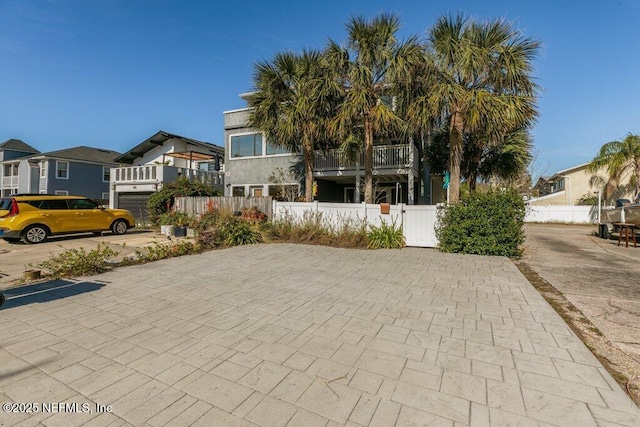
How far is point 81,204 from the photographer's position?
11898mm

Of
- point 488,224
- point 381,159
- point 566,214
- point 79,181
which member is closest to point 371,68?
point 381,159

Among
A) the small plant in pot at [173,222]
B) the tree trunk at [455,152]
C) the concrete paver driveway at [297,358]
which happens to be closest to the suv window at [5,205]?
the small plant in pot at [173,222]

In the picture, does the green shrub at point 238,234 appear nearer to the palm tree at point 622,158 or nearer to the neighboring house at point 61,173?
the palm tree at point 622,158

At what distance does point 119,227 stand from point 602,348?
15.6 meters

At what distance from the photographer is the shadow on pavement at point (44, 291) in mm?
4180

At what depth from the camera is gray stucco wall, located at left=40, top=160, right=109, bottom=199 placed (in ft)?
94.5

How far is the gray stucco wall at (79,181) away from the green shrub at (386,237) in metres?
33.5

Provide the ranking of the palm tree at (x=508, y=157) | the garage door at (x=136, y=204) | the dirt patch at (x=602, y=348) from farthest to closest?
the garage door at (x=136, y=204) → the palm tree at (x=508, y=157) → the dirt patch at (x=602, y=348)

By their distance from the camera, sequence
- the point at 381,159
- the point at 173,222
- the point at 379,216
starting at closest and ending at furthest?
the point at 379,216
the point at 173,222
the point at 381,159

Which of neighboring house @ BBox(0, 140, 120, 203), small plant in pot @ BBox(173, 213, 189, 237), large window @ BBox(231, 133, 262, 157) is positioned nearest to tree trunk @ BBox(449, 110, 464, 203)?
small plant in pot @ BBox(173, 213, 189, 237)

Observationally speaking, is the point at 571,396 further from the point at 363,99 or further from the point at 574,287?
the point at 363,99

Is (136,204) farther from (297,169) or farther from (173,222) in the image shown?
(297,169)

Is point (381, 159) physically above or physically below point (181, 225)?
above

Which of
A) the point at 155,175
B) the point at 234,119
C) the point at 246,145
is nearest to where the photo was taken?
the point at 246,145
